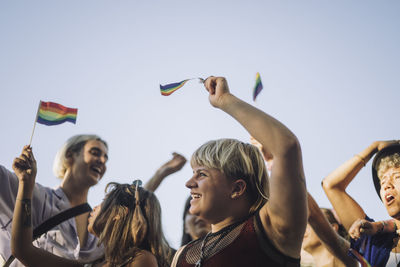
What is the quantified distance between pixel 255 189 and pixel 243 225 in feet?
0.90

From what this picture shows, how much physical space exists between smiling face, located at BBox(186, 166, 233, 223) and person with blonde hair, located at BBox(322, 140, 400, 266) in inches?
36.0

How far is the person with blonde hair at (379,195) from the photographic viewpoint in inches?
111

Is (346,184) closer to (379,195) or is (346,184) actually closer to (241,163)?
(379,195)

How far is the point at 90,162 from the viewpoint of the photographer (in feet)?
16.4

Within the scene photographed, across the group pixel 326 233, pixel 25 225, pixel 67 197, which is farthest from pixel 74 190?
pixel 326 233

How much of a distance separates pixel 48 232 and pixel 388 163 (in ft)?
9.84

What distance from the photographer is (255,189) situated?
7.63 ft

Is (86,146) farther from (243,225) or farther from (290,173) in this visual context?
(290,173)

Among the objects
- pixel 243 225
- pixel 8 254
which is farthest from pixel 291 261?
pixel 8 254

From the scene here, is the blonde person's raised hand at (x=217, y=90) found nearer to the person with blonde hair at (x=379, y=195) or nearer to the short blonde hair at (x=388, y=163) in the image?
the person with blonde hair at (x=379, y=195)

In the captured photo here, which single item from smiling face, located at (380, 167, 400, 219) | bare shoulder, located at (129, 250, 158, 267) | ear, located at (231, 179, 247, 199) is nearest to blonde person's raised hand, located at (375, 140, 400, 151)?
smiling face, located at (380, 167, 400, 219)

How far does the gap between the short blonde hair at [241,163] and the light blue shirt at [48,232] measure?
202 cm

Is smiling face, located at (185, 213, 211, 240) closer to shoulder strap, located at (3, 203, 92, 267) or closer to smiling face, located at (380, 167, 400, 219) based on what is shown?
shoulder strap, located at (3, 203, 92, 267)

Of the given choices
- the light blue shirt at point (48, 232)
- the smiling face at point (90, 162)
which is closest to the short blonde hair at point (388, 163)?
the light blue shirt at point (48, 232)
